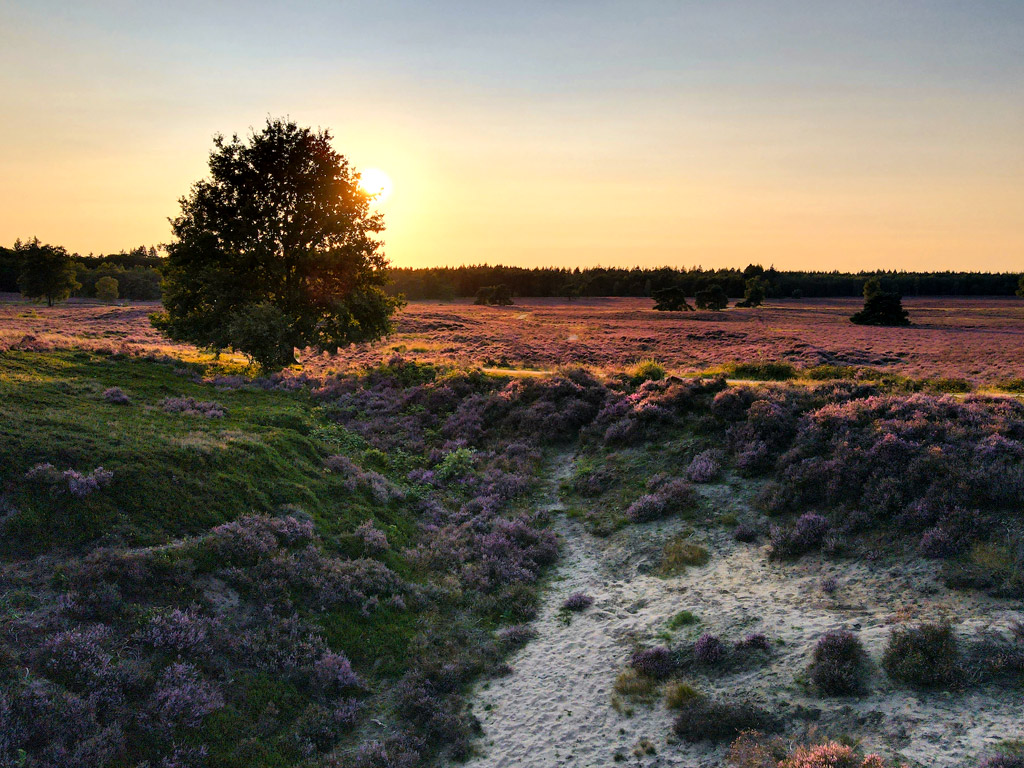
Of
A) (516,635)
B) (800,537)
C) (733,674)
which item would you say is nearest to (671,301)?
(800,537)

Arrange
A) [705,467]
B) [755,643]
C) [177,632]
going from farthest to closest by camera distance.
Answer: [705,467] → [755,643] → [177,632]

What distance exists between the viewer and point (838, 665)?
1016 centimetres

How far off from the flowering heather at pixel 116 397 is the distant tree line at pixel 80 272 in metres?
14.6

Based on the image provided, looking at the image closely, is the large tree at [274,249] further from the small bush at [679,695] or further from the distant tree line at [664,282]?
the distant tree line at [664,282]

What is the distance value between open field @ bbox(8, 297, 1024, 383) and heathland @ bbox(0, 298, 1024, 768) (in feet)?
50.8

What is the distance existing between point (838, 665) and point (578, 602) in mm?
5987

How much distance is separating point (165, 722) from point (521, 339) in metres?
50.9

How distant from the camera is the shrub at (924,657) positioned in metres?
9.52

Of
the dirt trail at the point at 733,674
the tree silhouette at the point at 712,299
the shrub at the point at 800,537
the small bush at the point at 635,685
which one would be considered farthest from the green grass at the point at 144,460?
the tree silhouette at the point at 712,299

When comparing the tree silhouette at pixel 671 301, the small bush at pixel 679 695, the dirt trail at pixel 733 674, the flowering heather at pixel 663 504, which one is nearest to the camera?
the dirt trail at pixel 733 674

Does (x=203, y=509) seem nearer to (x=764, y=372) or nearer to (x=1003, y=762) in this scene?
Answer: (x=1003, y=762)

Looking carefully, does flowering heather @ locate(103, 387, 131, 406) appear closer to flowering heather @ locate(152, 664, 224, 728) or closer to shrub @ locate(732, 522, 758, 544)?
flowering heather @ locate(152, 664, 224, 728)

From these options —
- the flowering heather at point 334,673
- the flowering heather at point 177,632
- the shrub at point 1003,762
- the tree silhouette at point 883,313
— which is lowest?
the flowering heather at point 334,673

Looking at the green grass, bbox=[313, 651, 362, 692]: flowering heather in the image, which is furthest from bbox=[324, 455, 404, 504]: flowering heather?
bbox=[313, 651, 362, 692]: flowering heather
